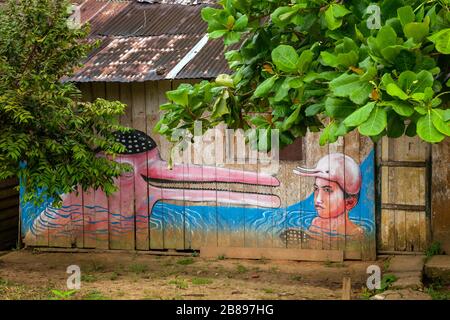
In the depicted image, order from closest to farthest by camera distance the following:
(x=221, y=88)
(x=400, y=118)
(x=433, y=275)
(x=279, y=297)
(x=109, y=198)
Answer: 1. (x=400, y=118)
2. (x=221, y=88)
3. (x=279, y=297)
4. (x=433, y=275)
5. (x=109, y=198)

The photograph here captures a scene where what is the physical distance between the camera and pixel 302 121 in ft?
13.4

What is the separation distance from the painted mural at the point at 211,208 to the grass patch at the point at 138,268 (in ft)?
1.70

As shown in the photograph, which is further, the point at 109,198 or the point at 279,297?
the point at 109,198

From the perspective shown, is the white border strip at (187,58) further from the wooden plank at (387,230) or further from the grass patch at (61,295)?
the wooden plank at (387,230)

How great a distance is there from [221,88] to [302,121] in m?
0.65

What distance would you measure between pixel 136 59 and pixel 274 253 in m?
2.98

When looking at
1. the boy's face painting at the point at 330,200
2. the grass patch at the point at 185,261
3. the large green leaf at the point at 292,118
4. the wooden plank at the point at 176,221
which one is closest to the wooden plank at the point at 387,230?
the boy's face painting at the point at 330,200

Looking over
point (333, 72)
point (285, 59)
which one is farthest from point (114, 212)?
point (333, 72)

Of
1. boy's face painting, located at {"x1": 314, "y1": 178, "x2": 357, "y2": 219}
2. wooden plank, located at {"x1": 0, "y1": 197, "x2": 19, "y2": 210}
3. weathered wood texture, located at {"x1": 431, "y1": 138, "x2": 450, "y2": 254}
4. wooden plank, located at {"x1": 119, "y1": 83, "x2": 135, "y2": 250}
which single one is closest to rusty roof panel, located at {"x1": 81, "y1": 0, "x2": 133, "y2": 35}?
wooden plank, located at {"x1": 119, "y1": 83, "x2": 135, "y2": 250}

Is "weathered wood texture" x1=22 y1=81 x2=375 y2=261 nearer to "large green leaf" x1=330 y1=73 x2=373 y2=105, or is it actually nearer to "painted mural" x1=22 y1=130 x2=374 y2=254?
"painted mural" x1=22 y1=130 x2=374 y2=254

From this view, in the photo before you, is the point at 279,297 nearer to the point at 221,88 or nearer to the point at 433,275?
the point at 433,275

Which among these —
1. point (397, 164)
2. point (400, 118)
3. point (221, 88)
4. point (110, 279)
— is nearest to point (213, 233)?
point (110, 279)

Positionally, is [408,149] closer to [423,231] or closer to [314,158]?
[423,231]

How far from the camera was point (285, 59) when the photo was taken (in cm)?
363
